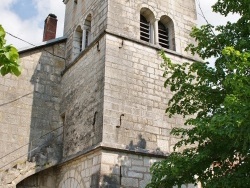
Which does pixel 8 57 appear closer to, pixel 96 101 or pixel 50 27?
pixel 96 101

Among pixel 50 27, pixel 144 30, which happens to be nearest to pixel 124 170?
pixel 144 30

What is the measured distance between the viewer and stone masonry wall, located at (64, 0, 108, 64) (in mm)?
10469

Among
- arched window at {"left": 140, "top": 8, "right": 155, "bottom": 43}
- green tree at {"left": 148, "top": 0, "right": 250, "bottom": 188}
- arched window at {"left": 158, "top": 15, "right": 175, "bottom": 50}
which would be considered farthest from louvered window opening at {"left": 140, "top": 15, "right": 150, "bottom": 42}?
green tree at {"left": 148, "top": 0, "right": 250, "bottom": 188}

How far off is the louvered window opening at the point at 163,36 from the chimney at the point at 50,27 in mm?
4951

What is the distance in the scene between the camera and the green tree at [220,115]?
5078 millimetres

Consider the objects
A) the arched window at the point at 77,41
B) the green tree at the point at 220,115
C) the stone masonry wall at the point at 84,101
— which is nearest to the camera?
the green tree at the point at 220,115

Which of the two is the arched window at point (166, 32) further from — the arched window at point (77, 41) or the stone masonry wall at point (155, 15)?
the arched window at point (77, 41)

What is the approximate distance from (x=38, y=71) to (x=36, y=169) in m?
3.43

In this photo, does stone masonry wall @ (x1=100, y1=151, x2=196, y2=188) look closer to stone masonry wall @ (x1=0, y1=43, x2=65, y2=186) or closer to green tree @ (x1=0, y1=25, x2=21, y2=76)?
stone masonry wall @ (x1=0, y1=43, x2=65, y2=186)

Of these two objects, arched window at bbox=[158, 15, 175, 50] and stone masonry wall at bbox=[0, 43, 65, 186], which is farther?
arched window at bbox=[158, 15, 175, 50]

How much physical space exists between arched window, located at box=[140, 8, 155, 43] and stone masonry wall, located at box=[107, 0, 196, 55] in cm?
15

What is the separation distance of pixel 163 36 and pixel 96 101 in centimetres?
366

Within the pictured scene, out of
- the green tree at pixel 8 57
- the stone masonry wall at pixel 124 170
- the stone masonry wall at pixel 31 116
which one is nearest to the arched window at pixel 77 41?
the stone masonry wall at pixel 31 116

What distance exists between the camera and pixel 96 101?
9.19 metres
